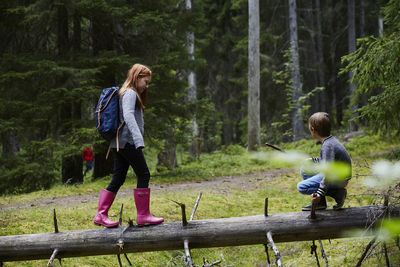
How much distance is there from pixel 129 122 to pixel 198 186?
6086mm

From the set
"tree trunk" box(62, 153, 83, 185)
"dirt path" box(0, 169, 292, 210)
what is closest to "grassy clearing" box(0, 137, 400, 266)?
"dirt path" box(0, 169, 292, 210)

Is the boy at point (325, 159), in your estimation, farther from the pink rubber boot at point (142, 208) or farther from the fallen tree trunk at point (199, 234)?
the pink rubber boot at point (142, 208)

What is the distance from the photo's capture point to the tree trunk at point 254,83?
15484mm

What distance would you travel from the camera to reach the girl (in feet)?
15.3

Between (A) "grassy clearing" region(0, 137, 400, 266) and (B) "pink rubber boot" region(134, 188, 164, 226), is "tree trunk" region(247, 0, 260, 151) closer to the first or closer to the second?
(A) "grassy clearing" region(0, 137, 400, 266)

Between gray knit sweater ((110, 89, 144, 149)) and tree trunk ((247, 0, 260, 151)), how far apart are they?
36.3 feet

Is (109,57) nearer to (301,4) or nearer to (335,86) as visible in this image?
(301,4)

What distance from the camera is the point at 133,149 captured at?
15.6 ft

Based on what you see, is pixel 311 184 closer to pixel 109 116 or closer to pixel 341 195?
Result: pixel 341 195

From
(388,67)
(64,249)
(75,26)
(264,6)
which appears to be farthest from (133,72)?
(264,6)

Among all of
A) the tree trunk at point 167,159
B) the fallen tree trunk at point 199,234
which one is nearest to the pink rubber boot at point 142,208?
the fallen tree trunk at point 199,234

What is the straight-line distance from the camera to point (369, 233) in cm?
445

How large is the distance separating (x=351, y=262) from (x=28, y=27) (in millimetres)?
11783

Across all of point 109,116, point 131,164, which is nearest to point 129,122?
point 109,116
